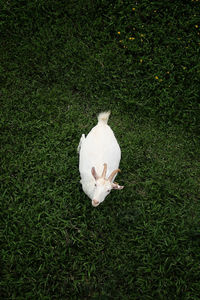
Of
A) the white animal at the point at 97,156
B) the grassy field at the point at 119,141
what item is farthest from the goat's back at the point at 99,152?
the grassy field at the point at 119,141

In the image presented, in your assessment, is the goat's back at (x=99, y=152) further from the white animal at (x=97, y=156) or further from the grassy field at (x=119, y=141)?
the grassy field at (x=119, y=141)

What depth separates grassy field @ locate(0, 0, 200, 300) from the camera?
2.82 m

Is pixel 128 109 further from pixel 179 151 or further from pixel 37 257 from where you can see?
pixel 37 257

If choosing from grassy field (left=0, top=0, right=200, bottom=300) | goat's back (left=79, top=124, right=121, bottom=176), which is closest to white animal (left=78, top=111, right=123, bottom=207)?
goat's back (left=79, top=124, right=121, bottom=176)

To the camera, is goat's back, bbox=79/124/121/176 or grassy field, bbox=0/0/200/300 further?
grassy field, bbox=0/0/200/300

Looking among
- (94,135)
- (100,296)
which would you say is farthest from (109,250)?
(94,135)

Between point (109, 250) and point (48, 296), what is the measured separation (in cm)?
99

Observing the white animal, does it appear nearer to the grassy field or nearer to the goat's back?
the goat's back

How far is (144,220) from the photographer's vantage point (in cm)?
317

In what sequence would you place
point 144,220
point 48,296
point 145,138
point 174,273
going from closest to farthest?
point 48,296
point 174,273
point 144,220
point 145,138

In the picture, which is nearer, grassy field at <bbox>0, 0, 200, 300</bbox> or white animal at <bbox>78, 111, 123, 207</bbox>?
white animal at <bbox>78, 111, 123, 207</bbox>

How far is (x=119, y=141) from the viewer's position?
3.61 meters

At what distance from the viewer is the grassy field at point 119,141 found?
2820 millimetres

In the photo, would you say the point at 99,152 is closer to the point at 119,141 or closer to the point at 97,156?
the point at 97,156
